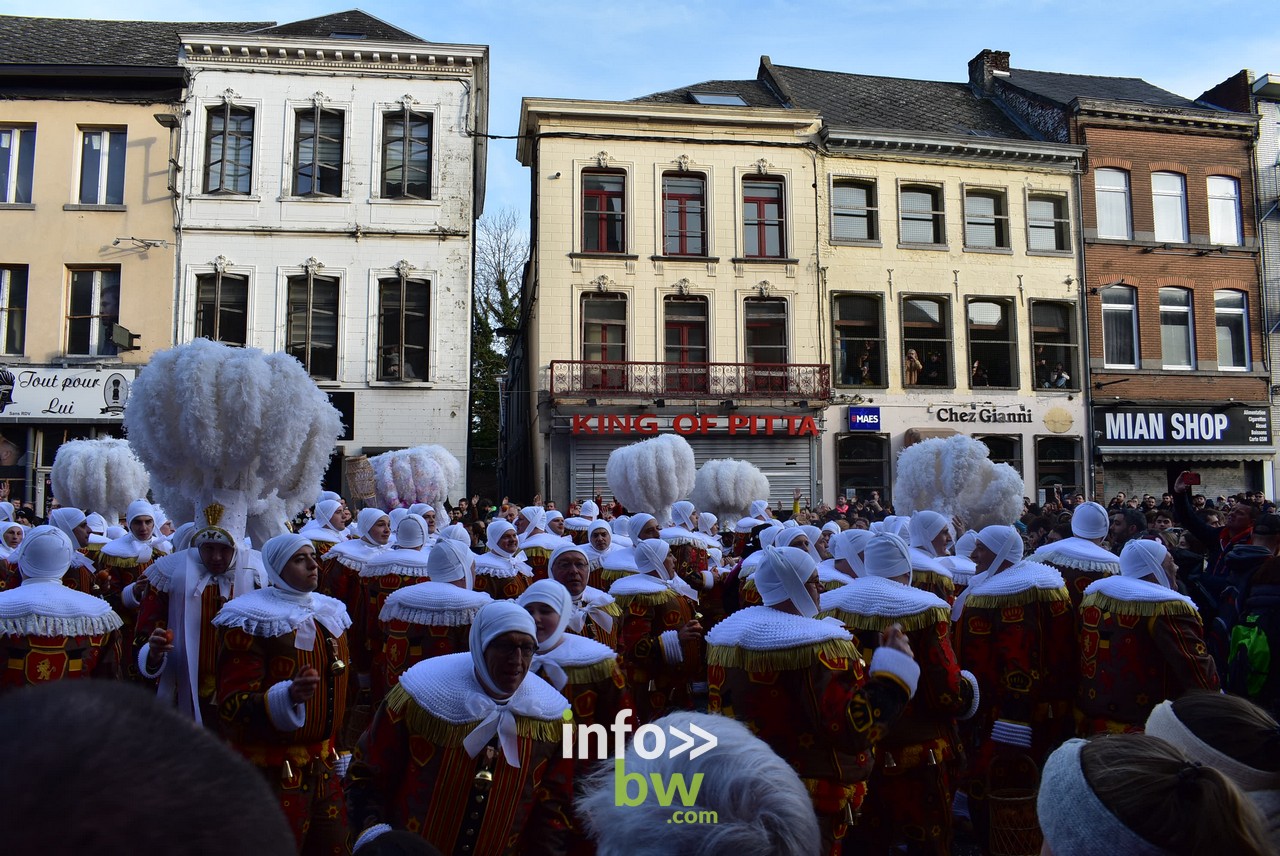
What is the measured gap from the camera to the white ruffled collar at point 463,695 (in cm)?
335

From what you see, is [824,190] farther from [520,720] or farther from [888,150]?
[520,720]

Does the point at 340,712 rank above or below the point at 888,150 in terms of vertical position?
below

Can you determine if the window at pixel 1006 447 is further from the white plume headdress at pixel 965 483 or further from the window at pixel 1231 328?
the white plume headdress at pixel 965 483

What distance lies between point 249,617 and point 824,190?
2296 centimetres

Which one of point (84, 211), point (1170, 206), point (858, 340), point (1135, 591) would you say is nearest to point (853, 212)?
point (858, 340)

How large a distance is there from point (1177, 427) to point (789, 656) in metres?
25.7

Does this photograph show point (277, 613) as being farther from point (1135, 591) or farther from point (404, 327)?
point (404, 327)

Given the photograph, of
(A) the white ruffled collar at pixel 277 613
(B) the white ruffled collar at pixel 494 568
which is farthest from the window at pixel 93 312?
(A) the white ruffled collar at pixel 277 613

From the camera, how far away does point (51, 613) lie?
5.18m

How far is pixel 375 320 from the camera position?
2266 centimetres

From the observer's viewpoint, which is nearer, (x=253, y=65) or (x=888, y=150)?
(x=253, y=65)

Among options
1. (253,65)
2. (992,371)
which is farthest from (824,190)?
(253,65)

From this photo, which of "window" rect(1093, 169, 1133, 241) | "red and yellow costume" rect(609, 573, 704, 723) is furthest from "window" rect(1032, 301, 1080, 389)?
"red and yellow costume" rect(609, 573, 704, 723)

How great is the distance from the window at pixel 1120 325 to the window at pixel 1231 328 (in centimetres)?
245
